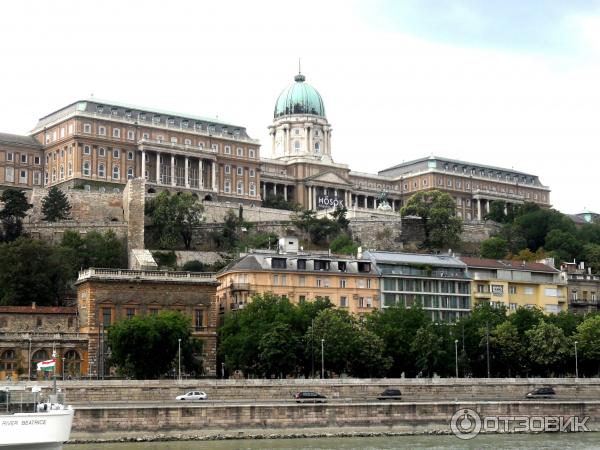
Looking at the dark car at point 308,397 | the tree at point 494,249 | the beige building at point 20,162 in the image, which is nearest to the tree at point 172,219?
the beige building at point 20,162

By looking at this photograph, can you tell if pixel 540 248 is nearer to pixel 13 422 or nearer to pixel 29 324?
pixel 29 324

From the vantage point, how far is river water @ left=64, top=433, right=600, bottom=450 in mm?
66562

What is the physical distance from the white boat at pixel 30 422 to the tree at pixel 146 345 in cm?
2635

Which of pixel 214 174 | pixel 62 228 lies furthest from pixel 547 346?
pixel 214 174

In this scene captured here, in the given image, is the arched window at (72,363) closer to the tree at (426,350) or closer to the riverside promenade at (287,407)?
the riverside promenade at (287,407)

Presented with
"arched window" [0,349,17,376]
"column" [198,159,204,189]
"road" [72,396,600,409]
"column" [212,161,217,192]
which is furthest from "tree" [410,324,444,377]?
"column" [212,161,217,192]

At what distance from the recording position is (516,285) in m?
124

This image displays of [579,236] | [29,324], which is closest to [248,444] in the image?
[29,324]

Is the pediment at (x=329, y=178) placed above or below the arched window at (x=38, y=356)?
above

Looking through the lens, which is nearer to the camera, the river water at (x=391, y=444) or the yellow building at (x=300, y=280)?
the river water at (x=391, y=444)

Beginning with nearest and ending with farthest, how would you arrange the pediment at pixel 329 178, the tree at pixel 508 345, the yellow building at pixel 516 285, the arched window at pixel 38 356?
the arched window at pixel 38 356, the tree at pixel 508 345, the yellow building at pixel 516 285, the pediment at pixel 329 178

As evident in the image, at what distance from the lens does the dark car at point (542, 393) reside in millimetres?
83375

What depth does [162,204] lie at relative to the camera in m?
139

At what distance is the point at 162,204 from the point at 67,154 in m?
32.8
